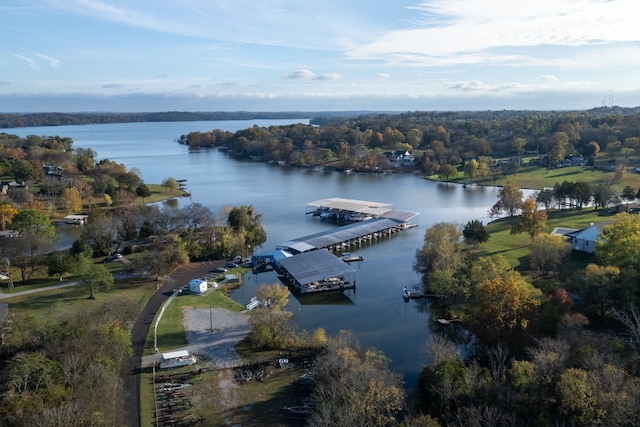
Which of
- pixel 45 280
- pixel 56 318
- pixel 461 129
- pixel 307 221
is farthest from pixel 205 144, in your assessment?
pixel 56 318

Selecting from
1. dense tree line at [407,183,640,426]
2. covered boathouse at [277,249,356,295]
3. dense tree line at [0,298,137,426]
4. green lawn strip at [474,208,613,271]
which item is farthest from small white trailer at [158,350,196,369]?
green lawn strip at [474,208,613,271]

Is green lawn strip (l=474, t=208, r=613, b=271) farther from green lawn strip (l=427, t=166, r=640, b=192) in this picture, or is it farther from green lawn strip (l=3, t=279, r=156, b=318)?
green lawn strip (l=3, t=279, r=156, b=318)

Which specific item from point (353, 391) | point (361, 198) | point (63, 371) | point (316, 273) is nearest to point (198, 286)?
point (316, 273)

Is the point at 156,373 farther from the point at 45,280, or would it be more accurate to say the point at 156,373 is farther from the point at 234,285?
the point at 45,280

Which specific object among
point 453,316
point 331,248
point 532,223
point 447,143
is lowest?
point 453,316

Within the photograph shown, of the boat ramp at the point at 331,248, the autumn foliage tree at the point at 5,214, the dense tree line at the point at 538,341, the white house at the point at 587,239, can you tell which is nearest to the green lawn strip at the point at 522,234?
the white house at the point at 587,239

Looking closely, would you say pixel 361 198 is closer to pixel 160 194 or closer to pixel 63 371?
pixel 160 194
